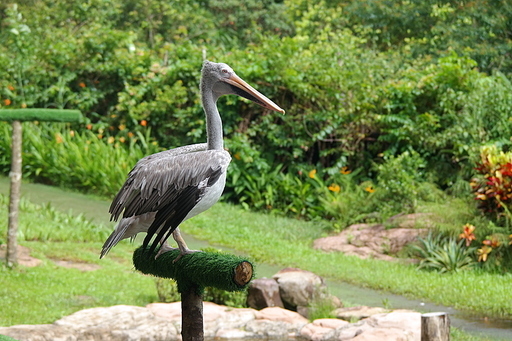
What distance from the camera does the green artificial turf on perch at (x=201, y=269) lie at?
3.70 metres

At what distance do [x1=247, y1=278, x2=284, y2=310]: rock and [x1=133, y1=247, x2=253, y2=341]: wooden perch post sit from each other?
11.0 feet

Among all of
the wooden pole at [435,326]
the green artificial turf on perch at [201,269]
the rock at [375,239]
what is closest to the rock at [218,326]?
the wooden pole at [435,326]

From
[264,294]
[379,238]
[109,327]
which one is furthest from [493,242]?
[109,327]

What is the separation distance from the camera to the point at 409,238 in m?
10.0

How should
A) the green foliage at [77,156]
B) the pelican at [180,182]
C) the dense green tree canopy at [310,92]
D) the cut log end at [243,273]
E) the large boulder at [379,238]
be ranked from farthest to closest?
1. the green foliage at [77,156]
2. the dense green tree canopy at [310,92]
3. the large boulder at [379,238]
4. the pelican at [180,182]
5. the cut log end at [243,273]

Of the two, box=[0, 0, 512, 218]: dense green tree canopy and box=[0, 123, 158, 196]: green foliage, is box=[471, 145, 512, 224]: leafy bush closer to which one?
box=[0, 0, 512, 218]: dense green tree canopy

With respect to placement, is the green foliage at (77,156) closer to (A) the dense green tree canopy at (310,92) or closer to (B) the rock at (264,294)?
(A) the dense green tree canopy at (310,92)

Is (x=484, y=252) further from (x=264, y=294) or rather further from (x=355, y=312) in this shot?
(x=264, y=294)

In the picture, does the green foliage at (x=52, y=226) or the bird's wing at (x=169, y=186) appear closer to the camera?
the bird's wing at (x=169, y=186)

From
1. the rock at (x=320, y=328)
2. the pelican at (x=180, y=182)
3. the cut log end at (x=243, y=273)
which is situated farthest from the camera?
the rock at (x=320, y=328)

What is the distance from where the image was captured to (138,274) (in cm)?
864

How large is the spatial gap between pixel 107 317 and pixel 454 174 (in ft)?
24.1

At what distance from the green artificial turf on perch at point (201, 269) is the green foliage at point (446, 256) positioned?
586cm

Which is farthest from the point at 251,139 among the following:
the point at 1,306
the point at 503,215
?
the point at 1,306
